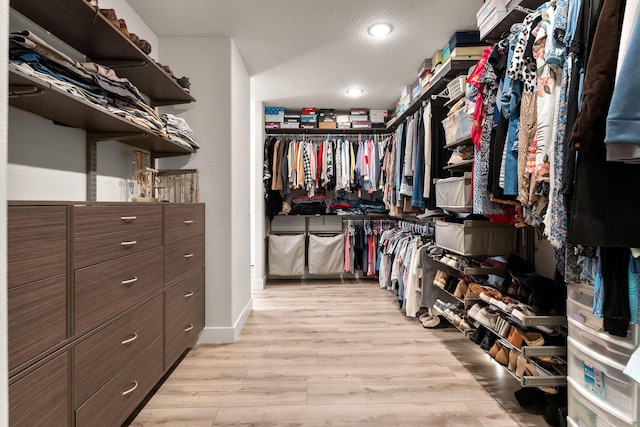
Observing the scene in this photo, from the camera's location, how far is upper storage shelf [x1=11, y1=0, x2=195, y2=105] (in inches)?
51.1

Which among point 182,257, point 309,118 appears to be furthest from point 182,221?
point 309,118

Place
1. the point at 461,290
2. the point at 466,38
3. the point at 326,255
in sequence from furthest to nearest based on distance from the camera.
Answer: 1. the point at 326,255
2. the point at 466,38
3. the point at 461,290

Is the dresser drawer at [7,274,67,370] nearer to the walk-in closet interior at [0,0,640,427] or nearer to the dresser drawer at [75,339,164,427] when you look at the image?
the walk-in closet interior at [0,0,640,427]

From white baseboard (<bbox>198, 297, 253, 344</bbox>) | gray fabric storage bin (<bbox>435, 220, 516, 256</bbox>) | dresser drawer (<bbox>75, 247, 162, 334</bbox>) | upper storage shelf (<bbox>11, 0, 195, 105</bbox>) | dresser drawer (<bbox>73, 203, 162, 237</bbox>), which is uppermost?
upper storage shelf (<bbox>11, 0, 195, 105</bbox>)

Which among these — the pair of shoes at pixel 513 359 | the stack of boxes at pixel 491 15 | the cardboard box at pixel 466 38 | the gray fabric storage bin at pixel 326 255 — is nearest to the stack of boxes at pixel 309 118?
the gray fabric storage bin at pixel 326 255

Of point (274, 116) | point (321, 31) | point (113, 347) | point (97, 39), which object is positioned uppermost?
point (321, 31)

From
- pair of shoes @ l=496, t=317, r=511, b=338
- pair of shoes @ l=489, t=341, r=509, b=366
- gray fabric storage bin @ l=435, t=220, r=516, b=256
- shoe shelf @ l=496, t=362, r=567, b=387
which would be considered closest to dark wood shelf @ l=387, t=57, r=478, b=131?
gray fabric storage bin @ l=435, t=220, r=516, b=256

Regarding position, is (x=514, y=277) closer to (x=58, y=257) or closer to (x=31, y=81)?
(x=58, y=257)

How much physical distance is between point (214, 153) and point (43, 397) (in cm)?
179

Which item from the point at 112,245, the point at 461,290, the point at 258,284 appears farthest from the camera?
the point at 258,284

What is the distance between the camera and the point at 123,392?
1.36m

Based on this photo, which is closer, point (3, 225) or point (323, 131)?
point (3, 225)

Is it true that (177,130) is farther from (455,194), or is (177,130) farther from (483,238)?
(483,238)

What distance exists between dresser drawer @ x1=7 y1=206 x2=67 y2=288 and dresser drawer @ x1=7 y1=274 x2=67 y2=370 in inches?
1.2
